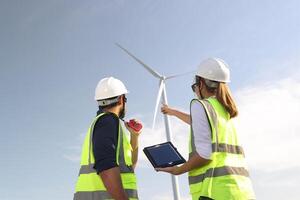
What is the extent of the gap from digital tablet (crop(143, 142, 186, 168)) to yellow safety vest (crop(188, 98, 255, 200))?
1.73 feet

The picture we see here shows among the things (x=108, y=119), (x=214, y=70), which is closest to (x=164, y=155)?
(x=108, y=119)

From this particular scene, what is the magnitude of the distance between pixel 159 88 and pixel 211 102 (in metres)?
31.8

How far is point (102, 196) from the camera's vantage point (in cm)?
701

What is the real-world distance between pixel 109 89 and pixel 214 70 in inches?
76.2

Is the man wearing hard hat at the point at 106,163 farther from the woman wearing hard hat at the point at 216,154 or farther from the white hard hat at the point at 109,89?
the woman wearing hard hat at the point at 216,154

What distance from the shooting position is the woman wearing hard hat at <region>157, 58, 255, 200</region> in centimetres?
705

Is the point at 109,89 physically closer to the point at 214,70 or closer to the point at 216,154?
the point at 214,70

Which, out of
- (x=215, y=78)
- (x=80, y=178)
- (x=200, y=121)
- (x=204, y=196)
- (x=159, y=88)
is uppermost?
(x=159, y=88)

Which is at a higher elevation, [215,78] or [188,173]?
[215,78]

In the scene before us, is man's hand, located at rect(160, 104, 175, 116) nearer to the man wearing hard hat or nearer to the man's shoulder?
the man wearing hard hat

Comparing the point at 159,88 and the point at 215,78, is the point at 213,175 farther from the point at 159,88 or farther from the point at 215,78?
the point at 159,88

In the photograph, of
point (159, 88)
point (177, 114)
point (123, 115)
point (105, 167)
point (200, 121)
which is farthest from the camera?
point (159, 88)

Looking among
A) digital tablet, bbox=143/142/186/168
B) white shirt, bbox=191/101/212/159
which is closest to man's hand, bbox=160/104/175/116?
digital tablet, bbox=143/142/186/168

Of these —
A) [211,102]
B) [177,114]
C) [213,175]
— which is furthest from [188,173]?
[177,114]
